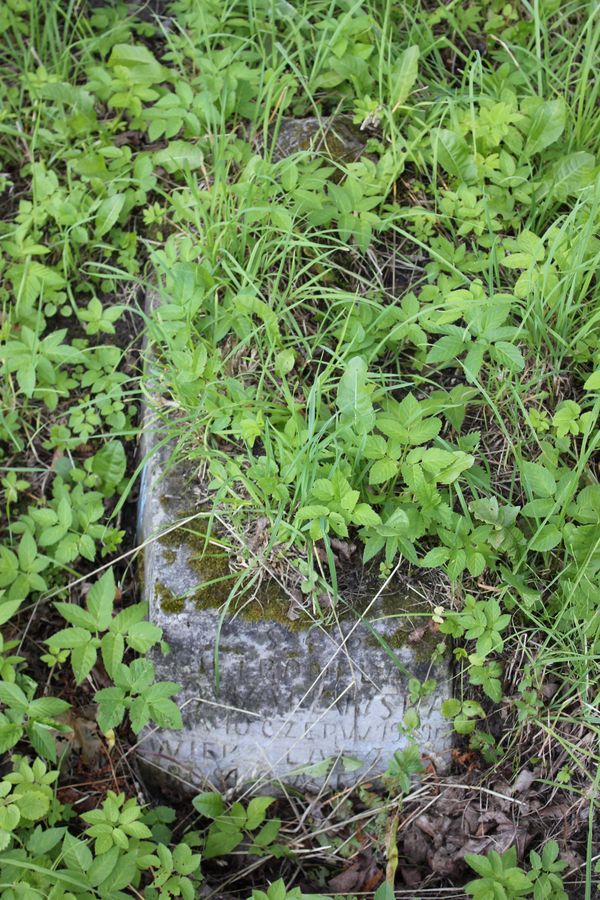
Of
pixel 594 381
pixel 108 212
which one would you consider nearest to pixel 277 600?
pixel 594 381

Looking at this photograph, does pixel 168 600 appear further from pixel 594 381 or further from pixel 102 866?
pixel 594 381

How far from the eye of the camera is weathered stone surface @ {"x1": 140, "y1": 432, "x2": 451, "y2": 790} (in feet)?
7.13

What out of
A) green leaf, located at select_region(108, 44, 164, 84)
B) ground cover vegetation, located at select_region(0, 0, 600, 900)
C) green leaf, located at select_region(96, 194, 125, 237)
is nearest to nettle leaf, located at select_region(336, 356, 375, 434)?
ground cover vegetation, located at select_region(0, 0, 600, 900)

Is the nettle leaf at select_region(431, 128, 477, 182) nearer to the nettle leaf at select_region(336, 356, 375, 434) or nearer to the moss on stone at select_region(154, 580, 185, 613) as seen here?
the nettle leaf at select_region(336, 356, 375, 434)

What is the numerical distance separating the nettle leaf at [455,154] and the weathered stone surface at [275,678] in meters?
1.40

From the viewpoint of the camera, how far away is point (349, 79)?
2.86m

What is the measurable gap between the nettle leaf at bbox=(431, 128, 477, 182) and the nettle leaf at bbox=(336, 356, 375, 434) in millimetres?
910

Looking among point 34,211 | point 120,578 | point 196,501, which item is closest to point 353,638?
point 196,501

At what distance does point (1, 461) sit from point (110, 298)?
697 millimetres

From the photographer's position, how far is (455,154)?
2625 millimetres

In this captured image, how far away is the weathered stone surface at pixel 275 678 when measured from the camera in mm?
2174

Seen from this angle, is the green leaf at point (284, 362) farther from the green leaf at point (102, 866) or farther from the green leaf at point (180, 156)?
the green leaf at point (102, 866)

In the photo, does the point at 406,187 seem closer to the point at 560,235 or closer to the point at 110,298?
the point at 560,235

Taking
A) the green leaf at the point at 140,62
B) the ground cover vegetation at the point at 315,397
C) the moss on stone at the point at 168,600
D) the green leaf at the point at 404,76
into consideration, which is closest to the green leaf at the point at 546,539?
the ground cover vegetation at the point at 315,397
